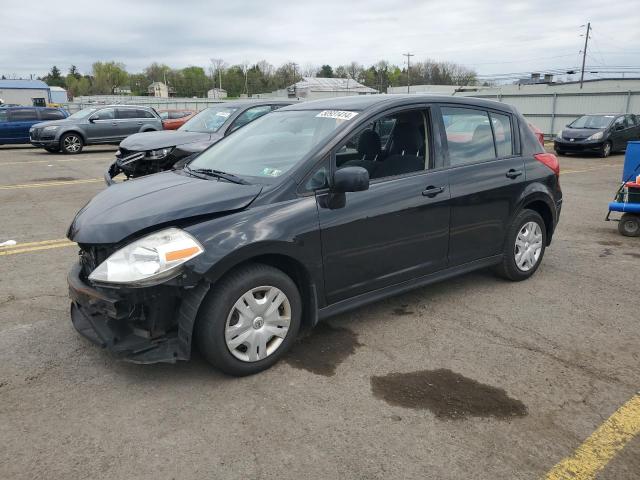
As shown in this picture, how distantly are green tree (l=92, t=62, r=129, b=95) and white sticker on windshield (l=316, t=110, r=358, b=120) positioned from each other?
119 meters

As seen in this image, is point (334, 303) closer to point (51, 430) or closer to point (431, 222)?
point (431, 222)

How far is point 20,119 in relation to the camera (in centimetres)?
1986

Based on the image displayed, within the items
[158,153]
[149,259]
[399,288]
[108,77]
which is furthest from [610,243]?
[108,77]

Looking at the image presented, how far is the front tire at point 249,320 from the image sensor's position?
3033 mm

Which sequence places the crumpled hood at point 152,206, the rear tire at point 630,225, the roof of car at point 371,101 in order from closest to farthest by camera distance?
the crumpled hood at point 152,206 → the roof of car at point 371,101 → the rear tire at point 630,225

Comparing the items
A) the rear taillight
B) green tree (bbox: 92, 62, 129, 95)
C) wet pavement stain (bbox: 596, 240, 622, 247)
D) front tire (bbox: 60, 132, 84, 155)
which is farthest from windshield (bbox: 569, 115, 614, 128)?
green tree (bbox: 92, 62, 129, 95)

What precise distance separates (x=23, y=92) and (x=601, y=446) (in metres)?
80.9

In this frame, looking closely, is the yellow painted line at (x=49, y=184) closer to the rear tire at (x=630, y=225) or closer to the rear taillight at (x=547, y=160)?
the rear taillight at (x=547, y=160)

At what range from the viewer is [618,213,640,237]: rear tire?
22.0 ft

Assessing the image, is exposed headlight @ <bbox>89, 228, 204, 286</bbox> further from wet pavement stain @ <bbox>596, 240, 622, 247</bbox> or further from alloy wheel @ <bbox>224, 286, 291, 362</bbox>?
wet pavement stain @ <bbox>596, 240, 622, 247</bbox>

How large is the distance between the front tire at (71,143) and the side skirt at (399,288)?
16.9 metres

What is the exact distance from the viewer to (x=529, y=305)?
4434mm

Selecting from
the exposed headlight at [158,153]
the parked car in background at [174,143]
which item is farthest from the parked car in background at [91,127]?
the exposed headlight at [158,153]

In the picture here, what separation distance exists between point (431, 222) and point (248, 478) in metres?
2.37
